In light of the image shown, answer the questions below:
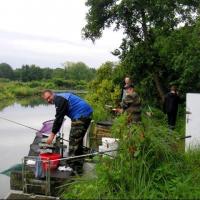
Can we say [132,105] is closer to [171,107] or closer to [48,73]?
[171,107]

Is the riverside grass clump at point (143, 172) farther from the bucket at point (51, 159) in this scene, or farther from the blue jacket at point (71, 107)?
the blue jacket at point (71, 107)

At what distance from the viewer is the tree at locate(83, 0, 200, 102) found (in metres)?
16.4

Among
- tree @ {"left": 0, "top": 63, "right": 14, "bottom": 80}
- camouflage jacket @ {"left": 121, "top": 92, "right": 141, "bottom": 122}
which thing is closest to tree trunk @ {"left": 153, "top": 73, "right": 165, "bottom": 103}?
camouflage jacket @ {"left": 121, "top": 92, "right": 141, "bottom": 122}

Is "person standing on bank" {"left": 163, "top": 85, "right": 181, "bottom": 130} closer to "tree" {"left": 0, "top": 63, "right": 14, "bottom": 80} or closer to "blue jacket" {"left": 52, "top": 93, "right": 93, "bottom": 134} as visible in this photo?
"blue jacket" {"left": 52, "top": 93, "right": 93, "bottom": 134}

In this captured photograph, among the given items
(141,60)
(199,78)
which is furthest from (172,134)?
(141,60)

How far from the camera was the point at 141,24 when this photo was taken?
18.4 m

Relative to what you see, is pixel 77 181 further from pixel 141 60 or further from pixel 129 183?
pixel 141 60

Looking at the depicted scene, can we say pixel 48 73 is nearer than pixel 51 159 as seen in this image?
No

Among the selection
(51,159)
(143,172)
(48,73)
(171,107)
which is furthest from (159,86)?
(48,73)

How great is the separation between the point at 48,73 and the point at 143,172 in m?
99.1

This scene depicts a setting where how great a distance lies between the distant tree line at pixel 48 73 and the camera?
99.2m

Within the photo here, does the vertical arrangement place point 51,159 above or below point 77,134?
below

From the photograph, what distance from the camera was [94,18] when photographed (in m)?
18.6

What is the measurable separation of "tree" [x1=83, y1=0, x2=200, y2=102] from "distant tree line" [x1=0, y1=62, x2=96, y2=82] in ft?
251
